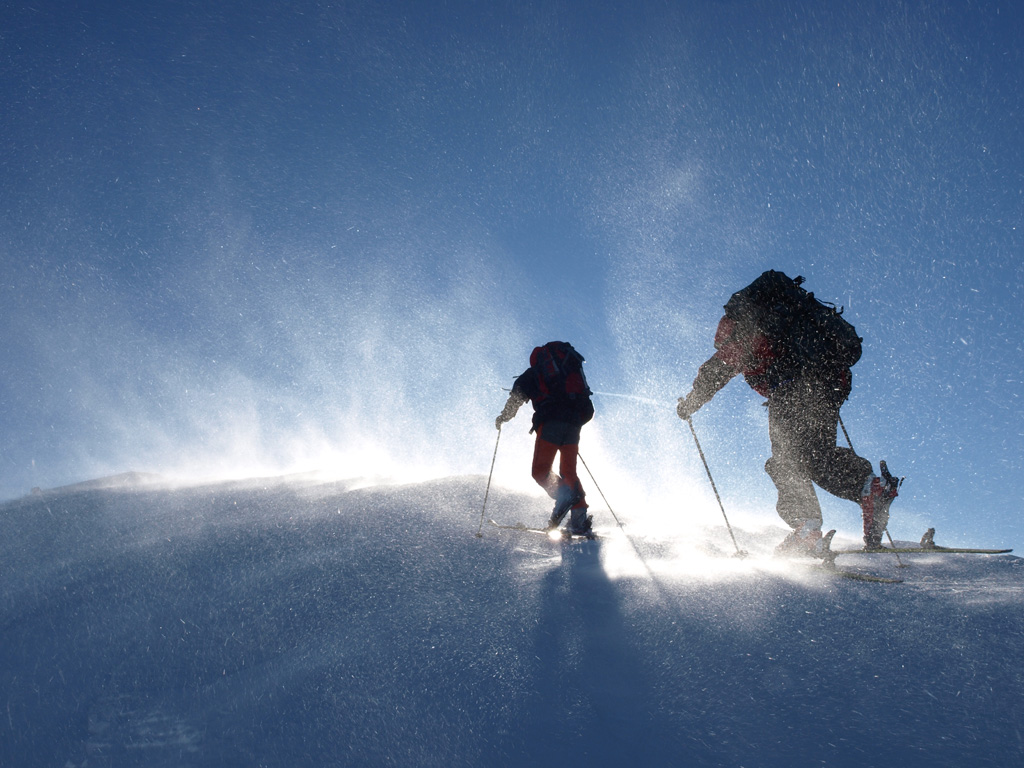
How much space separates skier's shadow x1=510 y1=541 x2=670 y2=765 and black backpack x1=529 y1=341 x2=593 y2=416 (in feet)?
11.0

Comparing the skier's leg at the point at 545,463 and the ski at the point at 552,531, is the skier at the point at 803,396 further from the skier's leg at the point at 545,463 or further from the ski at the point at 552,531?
the skier's leg at the point at 545,463

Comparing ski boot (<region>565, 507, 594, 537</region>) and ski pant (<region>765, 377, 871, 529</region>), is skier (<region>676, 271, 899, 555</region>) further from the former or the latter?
ski boot (<region>565, 507, 594, 537</region>)

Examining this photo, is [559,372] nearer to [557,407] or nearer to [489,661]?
[557,407]

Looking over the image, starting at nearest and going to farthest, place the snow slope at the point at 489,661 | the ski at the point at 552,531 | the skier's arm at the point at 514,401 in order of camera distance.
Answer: the snow slope at the point at 489,661 → the ski at the point at 552,531 → the skier's arm at the point at 514,401

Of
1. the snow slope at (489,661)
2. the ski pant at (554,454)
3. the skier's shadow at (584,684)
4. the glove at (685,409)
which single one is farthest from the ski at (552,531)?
the skier's shadow at (584,684)

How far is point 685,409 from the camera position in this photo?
5234mm

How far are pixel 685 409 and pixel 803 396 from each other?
1.05 metres

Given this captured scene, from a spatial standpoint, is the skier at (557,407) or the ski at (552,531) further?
the skier at (557,407)

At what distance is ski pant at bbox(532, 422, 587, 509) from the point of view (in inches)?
233

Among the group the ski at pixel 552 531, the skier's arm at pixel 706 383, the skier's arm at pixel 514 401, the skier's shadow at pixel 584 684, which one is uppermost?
the skier's arm at pixel 514 401

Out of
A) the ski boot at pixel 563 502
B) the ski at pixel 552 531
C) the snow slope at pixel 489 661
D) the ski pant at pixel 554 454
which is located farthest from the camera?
the ski pant at pixel 554 454

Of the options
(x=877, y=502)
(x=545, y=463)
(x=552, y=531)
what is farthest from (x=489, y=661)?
(x=545, y=463)

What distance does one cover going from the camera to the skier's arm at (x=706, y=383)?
16.3 feet

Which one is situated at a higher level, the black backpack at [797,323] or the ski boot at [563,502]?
the black backpack at [797,323]
